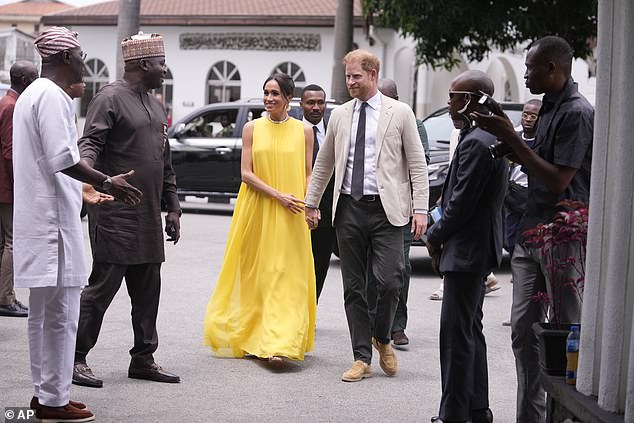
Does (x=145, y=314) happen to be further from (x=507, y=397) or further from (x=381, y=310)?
(x=507, y=397)

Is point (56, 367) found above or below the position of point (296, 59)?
below

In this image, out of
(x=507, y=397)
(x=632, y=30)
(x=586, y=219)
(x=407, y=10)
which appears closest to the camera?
(x=632, y=30)

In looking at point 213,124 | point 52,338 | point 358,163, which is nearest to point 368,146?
point 358,163

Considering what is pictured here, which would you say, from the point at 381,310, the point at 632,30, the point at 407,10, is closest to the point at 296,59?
the point at 407,10

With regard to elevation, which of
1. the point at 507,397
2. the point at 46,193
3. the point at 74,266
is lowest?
the point at 507,397

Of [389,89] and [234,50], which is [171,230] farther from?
[234,50]

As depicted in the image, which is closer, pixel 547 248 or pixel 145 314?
pixel 547 248

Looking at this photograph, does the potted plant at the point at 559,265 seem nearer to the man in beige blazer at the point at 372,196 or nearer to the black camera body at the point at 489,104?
the black camera body at the point at 489,104

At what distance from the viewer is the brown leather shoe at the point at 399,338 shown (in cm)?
937

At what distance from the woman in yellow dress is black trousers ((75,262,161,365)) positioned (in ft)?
3.50

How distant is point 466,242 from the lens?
629 cm

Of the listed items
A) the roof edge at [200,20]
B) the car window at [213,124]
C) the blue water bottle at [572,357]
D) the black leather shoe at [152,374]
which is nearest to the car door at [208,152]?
the car window at [213,124]

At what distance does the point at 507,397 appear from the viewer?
7.62 metres

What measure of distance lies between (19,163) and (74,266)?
0.60 meters
